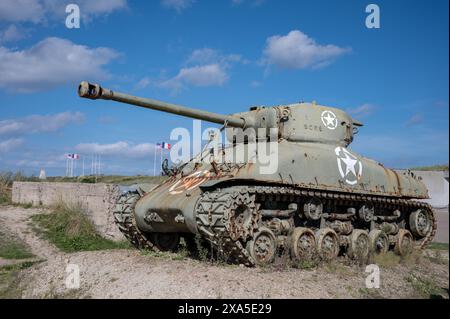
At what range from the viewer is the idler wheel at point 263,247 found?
10047 millimetres

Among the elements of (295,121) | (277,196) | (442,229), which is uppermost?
(295,121)

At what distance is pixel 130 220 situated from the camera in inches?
478

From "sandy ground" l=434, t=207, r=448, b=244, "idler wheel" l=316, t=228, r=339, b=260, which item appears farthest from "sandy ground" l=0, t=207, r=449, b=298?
"sandy ground" l=434, t=207, r=448, b=244

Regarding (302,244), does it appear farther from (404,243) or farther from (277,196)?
(404,243)

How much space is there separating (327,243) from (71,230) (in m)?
8.57

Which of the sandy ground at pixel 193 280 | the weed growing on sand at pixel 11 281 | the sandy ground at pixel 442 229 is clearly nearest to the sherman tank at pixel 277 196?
the sandy ground at pixel 193 280

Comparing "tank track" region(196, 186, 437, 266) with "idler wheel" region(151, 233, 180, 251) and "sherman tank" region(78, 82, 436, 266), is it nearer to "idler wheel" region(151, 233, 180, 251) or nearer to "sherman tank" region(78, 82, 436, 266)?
"sherman tank" region(78, 82, 436, 266)

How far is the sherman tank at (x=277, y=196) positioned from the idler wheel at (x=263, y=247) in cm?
2

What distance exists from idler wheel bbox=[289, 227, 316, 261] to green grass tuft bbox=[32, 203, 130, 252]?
561 cm

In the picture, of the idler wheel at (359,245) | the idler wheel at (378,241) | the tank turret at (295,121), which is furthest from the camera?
the idler wheel at (378,241)

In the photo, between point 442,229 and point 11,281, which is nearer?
point 11,281

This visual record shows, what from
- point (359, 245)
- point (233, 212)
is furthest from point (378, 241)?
point (233, 212)

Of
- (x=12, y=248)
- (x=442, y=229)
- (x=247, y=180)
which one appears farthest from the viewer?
(x=442, y=229)

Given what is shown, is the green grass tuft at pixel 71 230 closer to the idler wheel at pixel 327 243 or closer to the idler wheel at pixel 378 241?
the idler wheel at pixel 327 243
